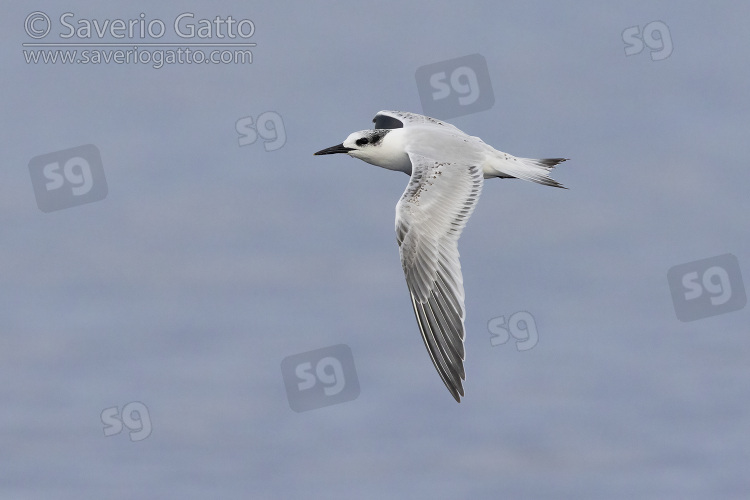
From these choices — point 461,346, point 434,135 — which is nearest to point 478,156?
point 434,135

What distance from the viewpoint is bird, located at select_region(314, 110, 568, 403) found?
80.9 ft

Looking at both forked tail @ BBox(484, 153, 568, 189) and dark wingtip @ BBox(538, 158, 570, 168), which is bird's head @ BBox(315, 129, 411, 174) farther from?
dark wingtip @ BBox(538, 158, 570, 168)

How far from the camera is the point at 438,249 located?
25.8 metres

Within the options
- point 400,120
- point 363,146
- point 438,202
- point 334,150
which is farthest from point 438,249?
point 400,120

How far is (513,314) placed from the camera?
100ft

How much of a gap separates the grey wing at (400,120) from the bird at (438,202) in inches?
41.2

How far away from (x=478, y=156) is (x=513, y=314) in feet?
14.8

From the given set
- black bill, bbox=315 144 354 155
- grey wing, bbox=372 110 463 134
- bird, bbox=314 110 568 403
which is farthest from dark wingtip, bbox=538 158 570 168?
black bill, bbox=315 144 354 155

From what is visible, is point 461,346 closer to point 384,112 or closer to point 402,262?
point 402,262

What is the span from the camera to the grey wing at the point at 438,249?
24.4 m

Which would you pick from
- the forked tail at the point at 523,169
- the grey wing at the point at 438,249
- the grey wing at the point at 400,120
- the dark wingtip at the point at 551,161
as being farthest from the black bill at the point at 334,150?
the dark wingtip at the point at 551,161

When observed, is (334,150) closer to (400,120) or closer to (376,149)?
(376,149)

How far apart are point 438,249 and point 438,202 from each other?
1075mm

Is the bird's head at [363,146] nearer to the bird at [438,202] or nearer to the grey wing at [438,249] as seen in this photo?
the bird at [438,202]
